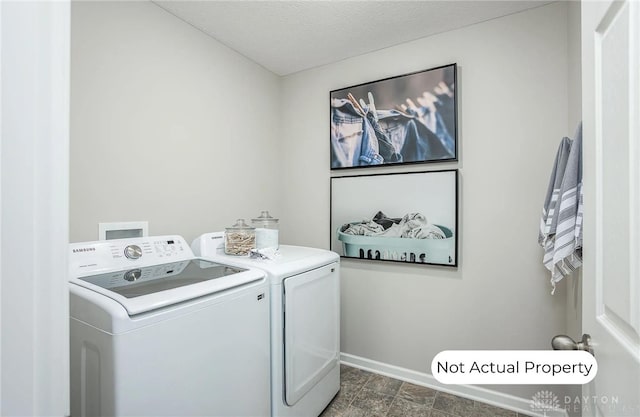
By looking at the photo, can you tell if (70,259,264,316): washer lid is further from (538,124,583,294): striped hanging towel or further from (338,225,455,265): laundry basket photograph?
(538,124,583,294): striped hanging towel

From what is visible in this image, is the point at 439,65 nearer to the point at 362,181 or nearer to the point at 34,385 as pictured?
the point at 362,181

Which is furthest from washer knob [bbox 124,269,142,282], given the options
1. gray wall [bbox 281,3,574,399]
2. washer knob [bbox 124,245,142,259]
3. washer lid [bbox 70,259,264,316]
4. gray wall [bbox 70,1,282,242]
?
gray wall [bbox 281,3,574,399]

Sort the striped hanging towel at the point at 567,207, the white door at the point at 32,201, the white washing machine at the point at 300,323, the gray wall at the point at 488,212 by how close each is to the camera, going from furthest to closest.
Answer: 1. the gray wall at the point at 488,212
2. the white washing machine at the point at 300,323
3. the striped hanging towel at the point at 567,207
4. the white door at the point at 32,201

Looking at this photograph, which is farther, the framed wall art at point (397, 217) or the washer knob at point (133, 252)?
the framed wall art at point (397, 217)

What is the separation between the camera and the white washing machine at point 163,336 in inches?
36.8

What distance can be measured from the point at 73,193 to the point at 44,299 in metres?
1.35

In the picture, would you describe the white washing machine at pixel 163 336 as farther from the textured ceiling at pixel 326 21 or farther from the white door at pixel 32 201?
the textured ceiling at pixel 326 21

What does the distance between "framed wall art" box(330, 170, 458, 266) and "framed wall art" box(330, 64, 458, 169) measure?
0.14 meters

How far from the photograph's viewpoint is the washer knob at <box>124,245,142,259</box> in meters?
1.51

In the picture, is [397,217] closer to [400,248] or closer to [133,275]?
[400,248]

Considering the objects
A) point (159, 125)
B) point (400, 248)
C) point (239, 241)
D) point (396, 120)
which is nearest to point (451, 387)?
point (400, 248)

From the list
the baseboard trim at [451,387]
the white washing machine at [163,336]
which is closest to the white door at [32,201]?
the white washing machine at [163,336]

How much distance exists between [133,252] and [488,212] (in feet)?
6.85

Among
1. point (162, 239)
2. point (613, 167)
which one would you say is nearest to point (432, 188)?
point (613, 167)
